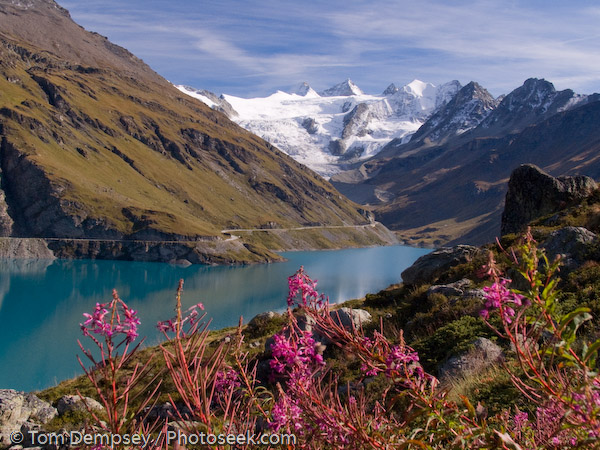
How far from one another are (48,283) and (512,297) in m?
125

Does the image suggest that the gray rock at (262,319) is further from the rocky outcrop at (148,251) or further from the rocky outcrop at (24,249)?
the rocky outcrop at (24,249)

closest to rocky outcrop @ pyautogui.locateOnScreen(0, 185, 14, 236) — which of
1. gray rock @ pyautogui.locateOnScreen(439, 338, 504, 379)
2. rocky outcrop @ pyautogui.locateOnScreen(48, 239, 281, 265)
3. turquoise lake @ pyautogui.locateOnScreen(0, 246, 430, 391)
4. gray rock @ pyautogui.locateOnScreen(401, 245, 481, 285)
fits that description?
rocky outcrop @ pyautogui.locateOnScreen(48, 239, 281, 265)

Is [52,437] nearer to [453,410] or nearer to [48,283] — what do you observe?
[453,410]

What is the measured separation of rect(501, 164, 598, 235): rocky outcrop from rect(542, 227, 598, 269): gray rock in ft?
37.8

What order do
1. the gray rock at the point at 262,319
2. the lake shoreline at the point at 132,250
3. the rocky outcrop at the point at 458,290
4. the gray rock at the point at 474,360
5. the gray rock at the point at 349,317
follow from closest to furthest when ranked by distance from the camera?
the gray rock at the point at 474,360 < the rocky outcrop at the point at 458,290 < the gray rock at the point at 349,317 < the gray rock at the point at 262,319 < the lake shoreline at the point at 132,250

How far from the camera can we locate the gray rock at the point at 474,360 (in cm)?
1014

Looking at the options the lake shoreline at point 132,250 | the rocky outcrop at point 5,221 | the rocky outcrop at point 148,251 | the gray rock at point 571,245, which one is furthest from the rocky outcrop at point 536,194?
the rocky outcrop at point 5,221

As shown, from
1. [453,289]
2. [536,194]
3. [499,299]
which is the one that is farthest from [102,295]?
[499,299]

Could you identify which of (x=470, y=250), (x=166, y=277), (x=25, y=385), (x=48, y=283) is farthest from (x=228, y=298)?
(x=470, y=250)

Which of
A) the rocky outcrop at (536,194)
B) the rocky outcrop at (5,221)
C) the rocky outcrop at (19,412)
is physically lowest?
the rocky outcrop at (5,221)

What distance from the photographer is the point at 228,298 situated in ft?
326

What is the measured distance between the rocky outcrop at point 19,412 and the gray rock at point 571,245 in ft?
59.9

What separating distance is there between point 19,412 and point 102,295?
89.3m

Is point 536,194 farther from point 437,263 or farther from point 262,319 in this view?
point 262,319
